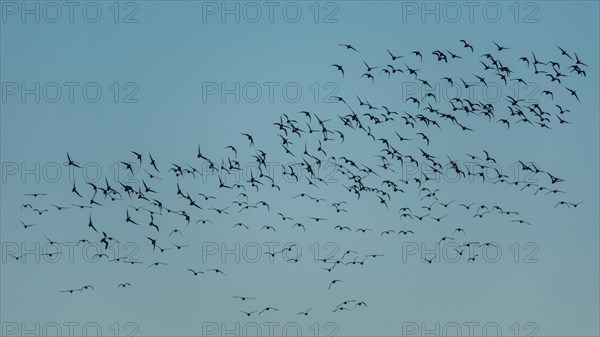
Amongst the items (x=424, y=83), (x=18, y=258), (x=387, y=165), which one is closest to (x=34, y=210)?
(x=18, y=258)

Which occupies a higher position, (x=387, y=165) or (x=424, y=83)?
(x=424, y=83)

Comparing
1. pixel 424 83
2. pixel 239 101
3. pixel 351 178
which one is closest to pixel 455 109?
pixel 424 83

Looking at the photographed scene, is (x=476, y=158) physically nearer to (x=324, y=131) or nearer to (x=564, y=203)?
(x=564, y=203)

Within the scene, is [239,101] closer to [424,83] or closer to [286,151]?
[286,151]

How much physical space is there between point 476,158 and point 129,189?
77.1 inches

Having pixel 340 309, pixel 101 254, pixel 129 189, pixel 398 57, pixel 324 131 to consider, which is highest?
pixel 398 57

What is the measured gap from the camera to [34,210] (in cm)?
486

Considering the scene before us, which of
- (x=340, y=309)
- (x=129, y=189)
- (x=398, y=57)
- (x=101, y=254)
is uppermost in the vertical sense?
(x=398, y=57)

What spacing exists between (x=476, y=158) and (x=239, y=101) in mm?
1374

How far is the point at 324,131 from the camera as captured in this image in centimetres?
491

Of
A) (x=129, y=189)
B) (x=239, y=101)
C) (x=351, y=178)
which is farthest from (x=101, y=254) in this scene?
(x=351, y=178)

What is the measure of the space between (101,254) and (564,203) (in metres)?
2.61

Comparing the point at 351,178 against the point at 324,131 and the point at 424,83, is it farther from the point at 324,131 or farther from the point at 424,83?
the point at 424,83

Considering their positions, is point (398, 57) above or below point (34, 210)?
above
